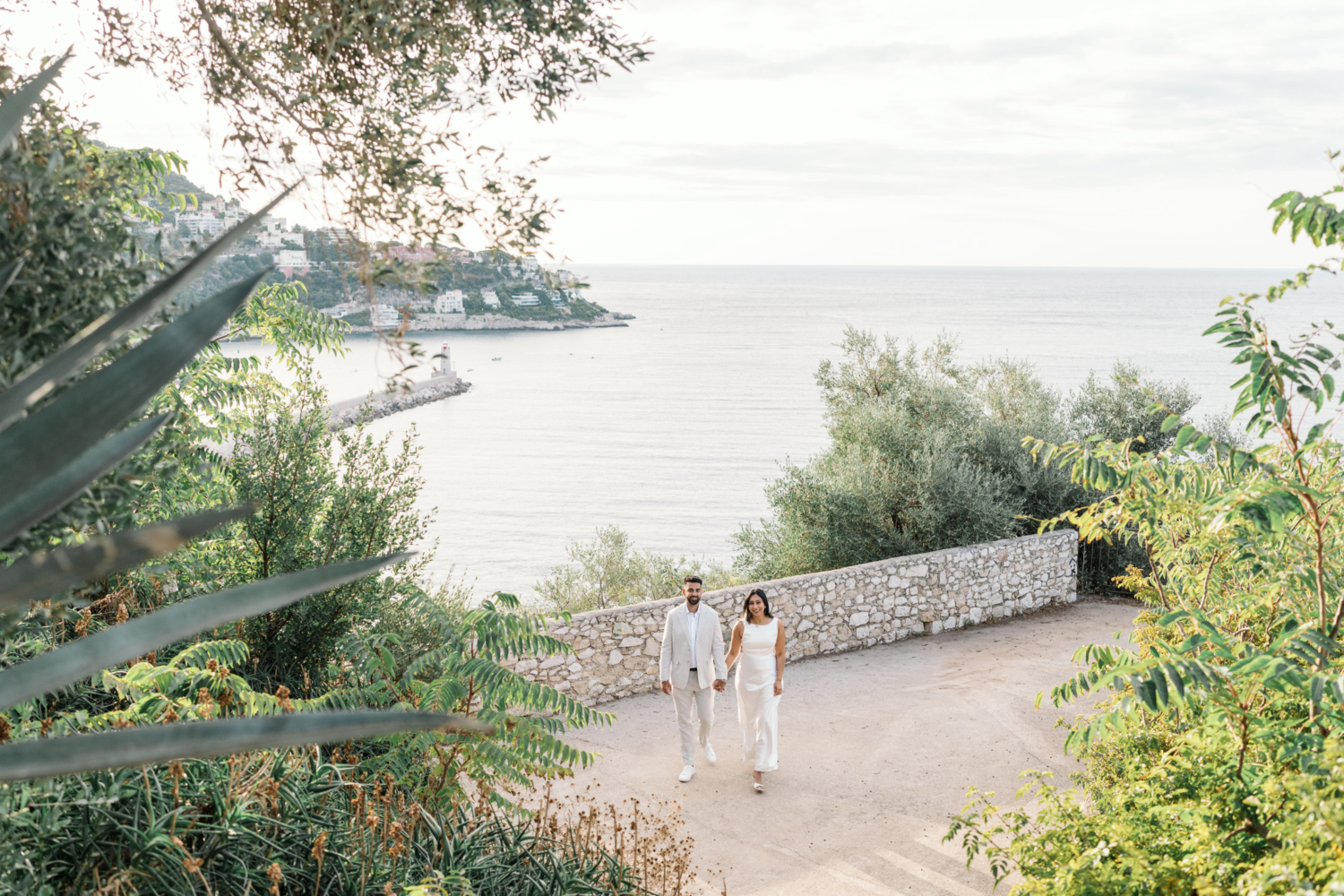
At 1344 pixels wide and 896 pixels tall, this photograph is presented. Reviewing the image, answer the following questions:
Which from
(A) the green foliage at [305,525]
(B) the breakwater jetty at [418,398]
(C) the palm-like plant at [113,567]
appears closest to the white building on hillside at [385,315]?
(C) the palm-like plant at [113,567]

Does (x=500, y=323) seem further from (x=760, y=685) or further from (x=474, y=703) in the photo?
(x=474, y=703)

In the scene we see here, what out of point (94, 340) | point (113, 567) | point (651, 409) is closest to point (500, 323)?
point (651, 409)

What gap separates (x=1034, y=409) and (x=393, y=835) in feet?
57.6

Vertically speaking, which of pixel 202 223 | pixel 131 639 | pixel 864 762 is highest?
pixel 202 223

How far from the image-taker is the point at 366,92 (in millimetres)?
4672

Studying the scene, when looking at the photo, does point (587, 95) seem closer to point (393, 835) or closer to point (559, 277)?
point (559, 277)

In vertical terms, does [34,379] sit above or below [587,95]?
below

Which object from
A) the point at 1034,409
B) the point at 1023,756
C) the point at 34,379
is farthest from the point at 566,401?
the point at 34,379

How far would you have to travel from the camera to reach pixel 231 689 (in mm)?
5164

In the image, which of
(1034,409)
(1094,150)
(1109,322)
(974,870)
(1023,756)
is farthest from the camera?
(1109,322)

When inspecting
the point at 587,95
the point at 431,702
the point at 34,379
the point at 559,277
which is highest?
the point at 587,95

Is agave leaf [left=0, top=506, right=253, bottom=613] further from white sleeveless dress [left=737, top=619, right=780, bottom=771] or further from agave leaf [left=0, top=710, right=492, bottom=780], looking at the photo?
white sleeveless dress [left=737, top=619, right=780, bottom=771]

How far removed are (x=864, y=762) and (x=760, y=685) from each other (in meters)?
1.58

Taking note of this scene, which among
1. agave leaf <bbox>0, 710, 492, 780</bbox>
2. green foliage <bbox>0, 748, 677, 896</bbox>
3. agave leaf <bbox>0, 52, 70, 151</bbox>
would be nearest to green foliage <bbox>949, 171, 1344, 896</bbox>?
green foliage <bbox>0, 748, 677, 896</bbox>
